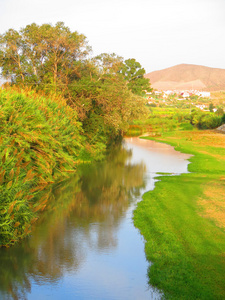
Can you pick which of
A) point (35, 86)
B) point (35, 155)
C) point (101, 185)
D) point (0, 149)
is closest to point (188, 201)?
point (101, 185)

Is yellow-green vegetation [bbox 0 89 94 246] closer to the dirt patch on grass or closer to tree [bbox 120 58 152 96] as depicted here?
the dirt patch on grass

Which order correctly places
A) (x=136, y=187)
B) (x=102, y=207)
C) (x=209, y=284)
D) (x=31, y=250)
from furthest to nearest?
1. (x=136, y=187)
2. (x=102, y=207)
3. (x=31, y=250)
4. (x=209, y=284)

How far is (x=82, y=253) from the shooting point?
12477 millimetres

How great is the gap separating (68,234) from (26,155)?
7.12 meters

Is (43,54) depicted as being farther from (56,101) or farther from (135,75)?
(135,75)

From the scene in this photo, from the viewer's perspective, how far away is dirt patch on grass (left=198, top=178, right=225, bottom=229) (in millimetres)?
15953

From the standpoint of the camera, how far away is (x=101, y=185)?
24.1 metres

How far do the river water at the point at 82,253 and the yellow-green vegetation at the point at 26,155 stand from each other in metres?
0.77

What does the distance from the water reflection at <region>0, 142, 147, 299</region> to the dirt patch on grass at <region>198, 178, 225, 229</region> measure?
11.7 ft

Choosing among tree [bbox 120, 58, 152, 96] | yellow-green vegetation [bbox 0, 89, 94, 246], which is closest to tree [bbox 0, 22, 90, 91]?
yellow-green vegetation [bbox 0, 89, 94, 246]

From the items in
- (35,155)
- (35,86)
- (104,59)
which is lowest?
(35,155)

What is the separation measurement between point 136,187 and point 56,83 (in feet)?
59.5

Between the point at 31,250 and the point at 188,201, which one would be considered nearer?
the point at 31,250

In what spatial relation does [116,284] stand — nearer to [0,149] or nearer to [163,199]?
[0,149]
